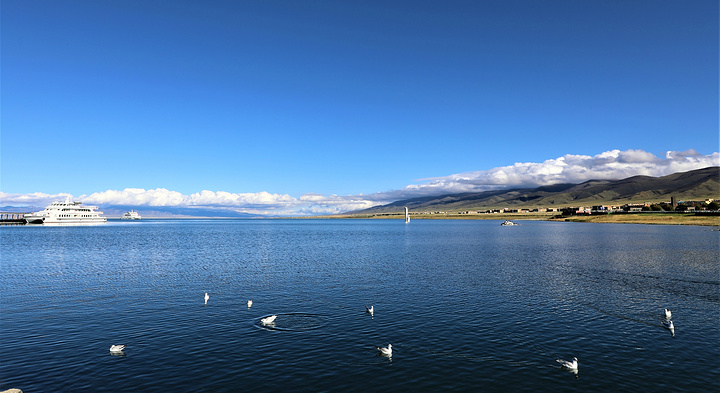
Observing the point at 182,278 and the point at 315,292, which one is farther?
the point at 182,278

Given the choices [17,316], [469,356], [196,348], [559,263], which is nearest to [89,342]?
[196,348]

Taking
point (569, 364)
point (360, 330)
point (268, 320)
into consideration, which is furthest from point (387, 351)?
point (268, 320)

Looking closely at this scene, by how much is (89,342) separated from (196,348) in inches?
333

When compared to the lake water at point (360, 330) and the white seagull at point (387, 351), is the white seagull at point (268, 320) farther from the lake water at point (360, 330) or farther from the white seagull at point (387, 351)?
the white seagull at point (387, 351)

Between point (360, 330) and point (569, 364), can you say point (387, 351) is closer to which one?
point (360, 330)

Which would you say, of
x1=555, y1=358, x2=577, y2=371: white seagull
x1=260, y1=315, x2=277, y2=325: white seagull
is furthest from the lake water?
x1=260, y1=315, x2=277, y2=325: white seagull

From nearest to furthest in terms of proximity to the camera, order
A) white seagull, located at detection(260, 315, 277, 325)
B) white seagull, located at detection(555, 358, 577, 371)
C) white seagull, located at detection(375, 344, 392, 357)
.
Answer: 1. white seagull, located at detection(555, 358, 577, 371)
2. white seagull, located at detection(375, 344, 392, 357)
3. white seagull, located at detection(260, 315, 277, 325)

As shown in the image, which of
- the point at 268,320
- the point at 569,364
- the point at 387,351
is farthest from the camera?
the point at 268,320

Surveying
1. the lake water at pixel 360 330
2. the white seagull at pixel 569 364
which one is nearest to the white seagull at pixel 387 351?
the lake water at pixel 360 330

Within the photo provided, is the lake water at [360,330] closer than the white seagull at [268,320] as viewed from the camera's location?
Yes

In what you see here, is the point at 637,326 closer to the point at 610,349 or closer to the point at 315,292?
the point at 610,349

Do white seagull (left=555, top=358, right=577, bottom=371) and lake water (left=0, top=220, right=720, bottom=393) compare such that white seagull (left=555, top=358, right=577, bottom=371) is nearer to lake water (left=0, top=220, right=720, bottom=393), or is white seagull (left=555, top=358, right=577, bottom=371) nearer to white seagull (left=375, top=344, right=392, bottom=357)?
lake water (left=0, top=220, right=720, bottom=393)

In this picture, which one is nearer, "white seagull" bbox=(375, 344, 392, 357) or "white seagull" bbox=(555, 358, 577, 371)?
"white seagull" bbox=(555, 358, 577, 371)

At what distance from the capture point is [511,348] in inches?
1121
